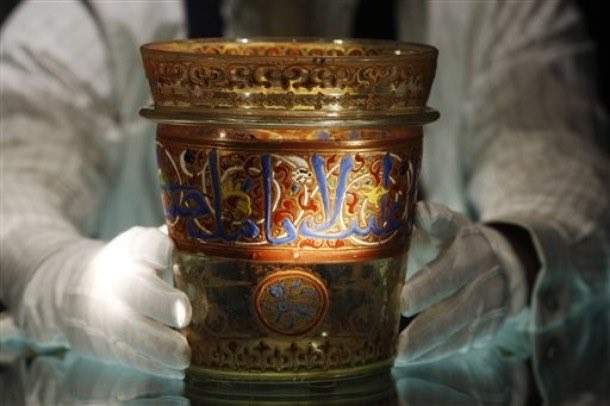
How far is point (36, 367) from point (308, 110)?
243 millimetres

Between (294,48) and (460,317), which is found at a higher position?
(294,48)

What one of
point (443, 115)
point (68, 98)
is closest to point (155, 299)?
point (68, 98)

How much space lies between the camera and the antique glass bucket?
697 millimetres

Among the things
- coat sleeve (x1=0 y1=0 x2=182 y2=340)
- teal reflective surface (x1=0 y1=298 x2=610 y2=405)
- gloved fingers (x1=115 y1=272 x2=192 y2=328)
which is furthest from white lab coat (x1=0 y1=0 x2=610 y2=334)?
gloved fingers (x1=115 y1=272 x2=192 y2=328)

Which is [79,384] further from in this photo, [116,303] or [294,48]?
[294,48]

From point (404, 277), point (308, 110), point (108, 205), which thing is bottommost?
point (108, 205)

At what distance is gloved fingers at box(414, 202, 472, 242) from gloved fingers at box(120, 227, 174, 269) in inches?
5.3

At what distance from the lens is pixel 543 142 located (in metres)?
1.15

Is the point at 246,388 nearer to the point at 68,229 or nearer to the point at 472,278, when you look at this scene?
the point at 472,278

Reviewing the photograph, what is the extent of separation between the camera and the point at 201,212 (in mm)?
724

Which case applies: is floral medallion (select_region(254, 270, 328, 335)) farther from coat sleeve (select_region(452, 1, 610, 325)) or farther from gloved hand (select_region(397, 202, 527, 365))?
coat sleeve (select_region(452, 1, 610, 325))

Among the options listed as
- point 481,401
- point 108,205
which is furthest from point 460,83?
point 481,401

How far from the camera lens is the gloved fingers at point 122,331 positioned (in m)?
0.74

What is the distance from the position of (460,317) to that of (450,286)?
2 centimetres
